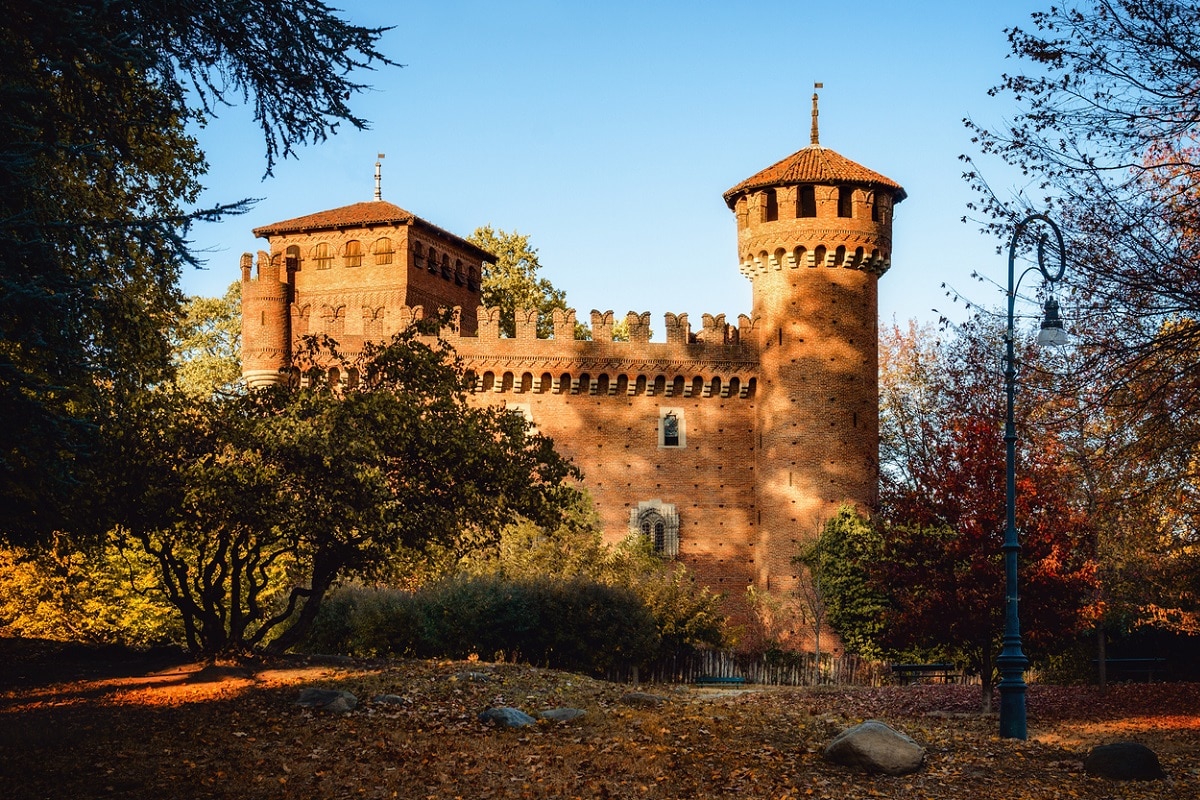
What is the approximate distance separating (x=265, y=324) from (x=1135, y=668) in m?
27.7

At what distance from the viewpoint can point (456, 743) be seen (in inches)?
577

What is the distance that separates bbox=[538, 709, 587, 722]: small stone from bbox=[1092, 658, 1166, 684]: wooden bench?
604 inches

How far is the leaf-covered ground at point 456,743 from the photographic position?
12.7m

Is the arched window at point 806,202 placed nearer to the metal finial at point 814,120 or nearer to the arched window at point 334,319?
the metal finial at point 814,120

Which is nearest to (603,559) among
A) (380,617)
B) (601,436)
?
(380,617)

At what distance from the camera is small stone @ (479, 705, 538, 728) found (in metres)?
15.8

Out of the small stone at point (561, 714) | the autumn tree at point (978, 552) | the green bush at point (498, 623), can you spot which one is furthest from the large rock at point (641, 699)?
the green bush at point (498, 623)

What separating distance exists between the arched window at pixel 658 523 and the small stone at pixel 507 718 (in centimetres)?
2767

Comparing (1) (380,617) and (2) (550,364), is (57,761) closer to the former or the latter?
(1) (380,617)

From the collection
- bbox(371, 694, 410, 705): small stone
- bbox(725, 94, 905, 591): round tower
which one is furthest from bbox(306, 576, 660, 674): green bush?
bbox(725, 94, 905, 591): round tower

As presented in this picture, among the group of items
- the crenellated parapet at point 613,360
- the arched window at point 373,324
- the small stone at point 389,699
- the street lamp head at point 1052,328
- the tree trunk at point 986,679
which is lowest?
the tree trunk at point 986,679

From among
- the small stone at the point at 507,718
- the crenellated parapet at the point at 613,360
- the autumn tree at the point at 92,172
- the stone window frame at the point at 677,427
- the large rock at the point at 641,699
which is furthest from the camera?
the stone window frame at the point at 677,427

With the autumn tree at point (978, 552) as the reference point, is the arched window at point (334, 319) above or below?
above

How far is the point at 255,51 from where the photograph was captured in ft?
41.0
